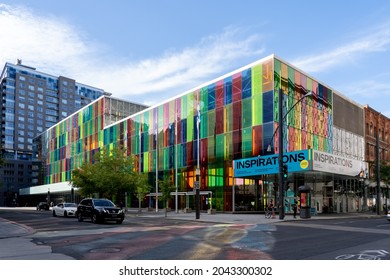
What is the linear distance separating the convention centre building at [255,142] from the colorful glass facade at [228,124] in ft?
0.36

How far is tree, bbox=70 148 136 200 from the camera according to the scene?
1879 inches

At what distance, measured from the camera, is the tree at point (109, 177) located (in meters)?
47.7

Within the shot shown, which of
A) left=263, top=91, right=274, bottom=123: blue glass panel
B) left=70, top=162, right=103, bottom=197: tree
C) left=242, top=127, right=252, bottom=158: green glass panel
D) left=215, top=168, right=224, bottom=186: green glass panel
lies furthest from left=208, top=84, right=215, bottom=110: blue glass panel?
left=70, top=162, right=103, bottom=197: tree

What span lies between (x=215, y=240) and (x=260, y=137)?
95.4 feet

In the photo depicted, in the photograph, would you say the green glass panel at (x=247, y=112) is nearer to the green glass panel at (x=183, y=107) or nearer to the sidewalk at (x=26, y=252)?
the green glass panel at (x=183, y=107)

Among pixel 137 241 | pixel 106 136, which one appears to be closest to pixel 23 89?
pixel 106 136

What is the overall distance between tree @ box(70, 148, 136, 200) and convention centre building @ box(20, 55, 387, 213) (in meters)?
7.28

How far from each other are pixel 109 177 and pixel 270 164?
19424 millimetres

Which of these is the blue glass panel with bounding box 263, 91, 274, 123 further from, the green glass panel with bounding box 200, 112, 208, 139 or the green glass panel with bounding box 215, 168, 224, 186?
the green glass panel with bounding box 200, 112, 208, 139

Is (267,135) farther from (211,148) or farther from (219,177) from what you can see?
(211,148)

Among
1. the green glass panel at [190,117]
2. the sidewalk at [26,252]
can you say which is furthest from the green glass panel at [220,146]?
the sidewalk at [26,252]

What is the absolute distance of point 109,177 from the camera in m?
47.5
